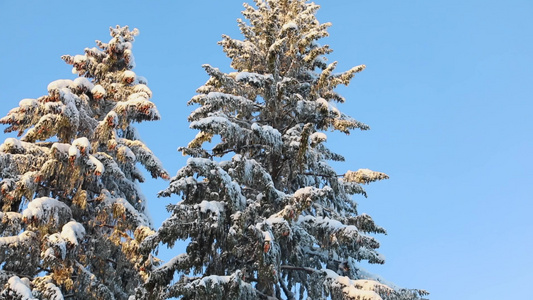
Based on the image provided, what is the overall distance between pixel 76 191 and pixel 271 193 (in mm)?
6590

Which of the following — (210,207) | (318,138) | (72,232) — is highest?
(318,138)

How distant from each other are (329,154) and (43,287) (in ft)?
29.0

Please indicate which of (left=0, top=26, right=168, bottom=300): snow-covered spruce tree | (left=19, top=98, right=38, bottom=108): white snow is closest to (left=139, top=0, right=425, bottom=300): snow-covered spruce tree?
(left=0, top=26, right=168, bottom=300): snow-covered spruce tree

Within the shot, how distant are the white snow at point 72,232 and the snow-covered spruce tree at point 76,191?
1.0 inches

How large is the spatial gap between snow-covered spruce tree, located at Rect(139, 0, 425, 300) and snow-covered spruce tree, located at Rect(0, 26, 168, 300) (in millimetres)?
2720

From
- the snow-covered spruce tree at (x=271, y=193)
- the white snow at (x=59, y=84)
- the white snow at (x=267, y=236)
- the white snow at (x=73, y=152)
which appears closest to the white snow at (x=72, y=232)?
the white snow at (x=73, y=152)

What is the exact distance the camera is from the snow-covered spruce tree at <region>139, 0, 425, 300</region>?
10.7 meters

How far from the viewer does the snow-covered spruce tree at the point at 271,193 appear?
10.7m

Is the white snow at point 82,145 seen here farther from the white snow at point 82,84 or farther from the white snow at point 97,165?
the white snow at point 82,84

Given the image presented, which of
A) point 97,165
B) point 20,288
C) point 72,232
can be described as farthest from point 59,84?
point 20,288

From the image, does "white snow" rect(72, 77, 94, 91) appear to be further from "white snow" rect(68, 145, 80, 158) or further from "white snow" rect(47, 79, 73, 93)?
"white snow" rect(68, 145, 80, 158)

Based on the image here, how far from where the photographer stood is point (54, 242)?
12586 millimetres

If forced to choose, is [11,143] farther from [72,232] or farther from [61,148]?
[72,232]

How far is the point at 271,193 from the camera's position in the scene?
11891mm
